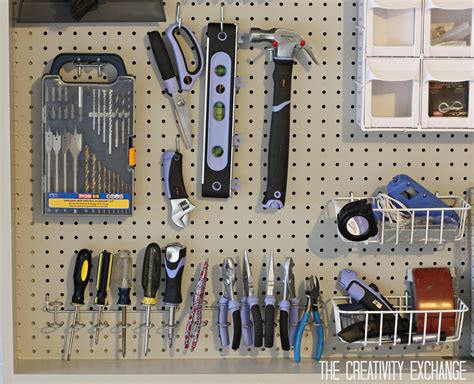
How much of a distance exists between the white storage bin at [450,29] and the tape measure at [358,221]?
0.31 meters

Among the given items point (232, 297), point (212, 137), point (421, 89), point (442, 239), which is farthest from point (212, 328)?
point (421, 89)

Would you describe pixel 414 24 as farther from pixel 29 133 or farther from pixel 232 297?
pixel 29 133

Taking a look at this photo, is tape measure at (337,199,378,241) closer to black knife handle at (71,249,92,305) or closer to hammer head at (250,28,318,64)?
hammer head at (250,28,318,64)

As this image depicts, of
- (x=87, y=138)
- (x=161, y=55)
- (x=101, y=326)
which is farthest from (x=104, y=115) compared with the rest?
(x=101, y=326)

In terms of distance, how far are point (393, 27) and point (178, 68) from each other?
16.5 inches

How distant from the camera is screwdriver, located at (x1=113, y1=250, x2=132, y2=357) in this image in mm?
1638

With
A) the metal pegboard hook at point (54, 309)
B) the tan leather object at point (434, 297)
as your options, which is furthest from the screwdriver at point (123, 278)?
the tan leather object at point (434, 297)

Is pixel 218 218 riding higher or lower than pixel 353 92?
lower

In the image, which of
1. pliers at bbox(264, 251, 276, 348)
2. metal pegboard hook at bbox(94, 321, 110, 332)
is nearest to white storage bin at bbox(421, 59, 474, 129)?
pliers at bbox(264, 251, 276, 348)

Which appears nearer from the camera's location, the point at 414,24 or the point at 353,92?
the point at 414,24

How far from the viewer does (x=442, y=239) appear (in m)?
1.59

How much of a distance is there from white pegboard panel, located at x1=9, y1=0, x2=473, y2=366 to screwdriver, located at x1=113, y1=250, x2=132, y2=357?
3 cm

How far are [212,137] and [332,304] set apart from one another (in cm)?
42

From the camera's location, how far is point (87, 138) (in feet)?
5.25
